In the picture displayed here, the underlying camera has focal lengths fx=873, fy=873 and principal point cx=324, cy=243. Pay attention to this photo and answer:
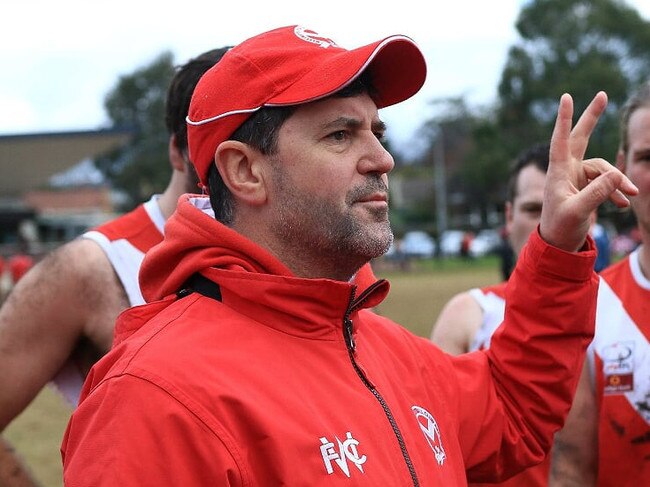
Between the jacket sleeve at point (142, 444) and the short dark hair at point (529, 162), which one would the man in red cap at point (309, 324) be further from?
the short dark hair at point (529, 162)

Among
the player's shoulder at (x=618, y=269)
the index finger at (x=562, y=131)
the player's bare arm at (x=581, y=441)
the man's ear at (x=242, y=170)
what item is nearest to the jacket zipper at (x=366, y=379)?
the man's ear at (x=242, y=170)

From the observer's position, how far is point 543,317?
2.36m

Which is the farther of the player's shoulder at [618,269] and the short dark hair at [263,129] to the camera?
the player's shoulder at [618,269]

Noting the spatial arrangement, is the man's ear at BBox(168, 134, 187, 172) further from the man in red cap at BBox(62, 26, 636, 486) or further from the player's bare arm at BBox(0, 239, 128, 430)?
the man in red cap at BBox(62, 26, 636, 486)

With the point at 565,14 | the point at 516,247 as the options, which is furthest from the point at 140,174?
the point at 516,247

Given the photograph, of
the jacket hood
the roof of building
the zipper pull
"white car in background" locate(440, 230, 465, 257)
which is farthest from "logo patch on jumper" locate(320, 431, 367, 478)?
"white car in background" locate(440, 230, 465, 257)

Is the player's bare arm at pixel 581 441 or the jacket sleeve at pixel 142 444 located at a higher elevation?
the jacket sleeve at pixel 142 444

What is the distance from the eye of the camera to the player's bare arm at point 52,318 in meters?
2.92

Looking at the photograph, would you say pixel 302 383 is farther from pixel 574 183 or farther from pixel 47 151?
pixel 47 151

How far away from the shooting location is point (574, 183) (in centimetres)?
228

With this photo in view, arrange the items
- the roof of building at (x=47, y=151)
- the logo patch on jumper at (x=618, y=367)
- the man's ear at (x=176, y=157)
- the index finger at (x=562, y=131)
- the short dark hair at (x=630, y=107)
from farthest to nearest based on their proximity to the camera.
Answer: the roof of building at (x=47, y=151)
the man's ear at (x=176, y=157)
the short dark hair at (x=630, y=107)
the logo patch on jumper at (x=618, y=367)
the index finger at (x=562, y=131)

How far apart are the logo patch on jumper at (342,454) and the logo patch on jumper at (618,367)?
4.45 ft

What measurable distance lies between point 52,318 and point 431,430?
1.39m

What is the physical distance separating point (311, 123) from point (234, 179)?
0.24m
